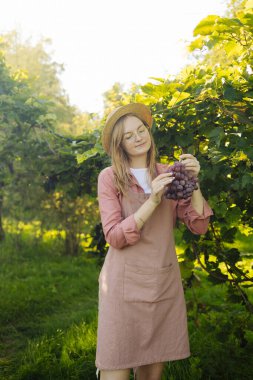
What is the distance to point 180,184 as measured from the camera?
1956 mm

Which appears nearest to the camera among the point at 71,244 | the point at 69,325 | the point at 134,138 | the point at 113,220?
the point at 113,220

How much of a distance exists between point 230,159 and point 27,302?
3890 millimetres

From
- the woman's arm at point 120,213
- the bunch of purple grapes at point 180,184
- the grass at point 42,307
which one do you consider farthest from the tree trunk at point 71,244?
the bunch of purple grapes at point 180,184

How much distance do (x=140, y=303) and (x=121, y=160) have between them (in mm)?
751

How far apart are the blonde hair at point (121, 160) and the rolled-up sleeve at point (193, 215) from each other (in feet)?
0.74

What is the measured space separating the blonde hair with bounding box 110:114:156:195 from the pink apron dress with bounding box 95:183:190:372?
76mm

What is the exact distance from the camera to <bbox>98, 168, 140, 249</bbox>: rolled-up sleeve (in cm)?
203

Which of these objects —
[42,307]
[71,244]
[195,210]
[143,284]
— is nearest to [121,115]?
[195,210]

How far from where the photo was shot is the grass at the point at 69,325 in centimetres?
322

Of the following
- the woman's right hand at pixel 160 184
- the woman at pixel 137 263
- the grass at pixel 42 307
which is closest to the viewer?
the woman's right hand at pixel 160 184

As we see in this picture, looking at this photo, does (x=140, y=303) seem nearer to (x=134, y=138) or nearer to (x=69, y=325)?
(x=134, y=138)

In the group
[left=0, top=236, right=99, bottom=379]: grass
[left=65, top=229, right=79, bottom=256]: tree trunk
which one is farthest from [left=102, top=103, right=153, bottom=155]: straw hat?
[left=65, top=229, right=79, bottom=256]: tree trunk

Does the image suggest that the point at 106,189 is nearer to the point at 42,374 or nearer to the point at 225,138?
the point at 225,138

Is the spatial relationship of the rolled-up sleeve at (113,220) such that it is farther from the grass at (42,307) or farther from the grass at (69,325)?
the grass at (42,307)
